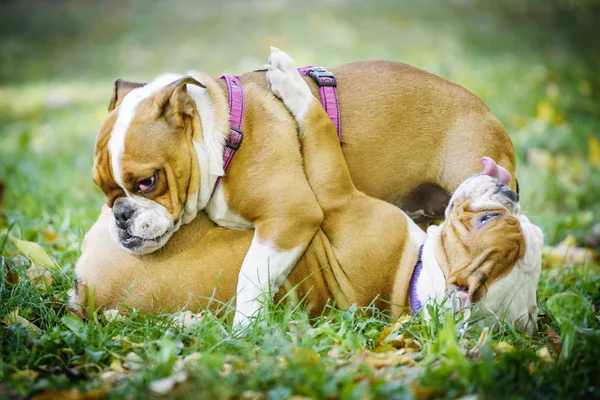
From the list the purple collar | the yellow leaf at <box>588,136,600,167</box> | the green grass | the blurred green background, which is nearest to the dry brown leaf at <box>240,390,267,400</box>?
the green grass

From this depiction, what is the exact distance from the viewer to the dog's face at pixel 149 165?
3777 millimetres

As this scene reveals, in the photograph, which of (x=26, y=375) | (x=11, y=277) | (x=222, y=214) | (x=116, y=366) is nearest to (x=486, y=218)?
(x=222, y=214)

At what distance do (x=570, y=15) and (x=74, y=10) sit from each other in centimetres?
1056

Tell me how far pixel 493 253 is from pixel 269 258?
1294 millimetres

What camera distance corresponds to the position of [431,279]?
13.0 feet

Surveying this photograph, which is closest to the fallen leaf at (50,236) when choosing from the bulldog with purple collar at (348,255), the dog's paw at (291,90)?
the bulldog with purple collar at (348,255)

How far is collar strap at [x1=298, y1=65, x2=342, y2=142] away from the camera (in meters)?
4.41

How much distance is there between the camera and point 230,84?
426cm

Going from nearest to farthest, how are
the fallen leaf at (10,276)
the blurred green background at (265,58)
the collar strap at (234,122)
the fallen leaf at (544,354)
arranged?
the fallen leaf at (544,354) → the collar strap at (234,122) → the fallen leaf at (10,276) → the blurred green background at (265,58)

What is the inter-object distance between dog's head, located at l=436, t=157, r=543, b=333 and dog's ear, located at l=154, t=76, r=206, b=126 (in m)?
1.78

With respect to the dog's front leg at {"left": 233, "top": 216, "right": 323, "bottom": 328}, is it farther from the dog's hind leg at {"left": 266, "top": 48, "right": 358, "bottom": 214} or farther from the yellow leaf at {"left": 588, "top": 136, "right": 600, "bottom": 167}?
the yellow leaf at {"left": 588, "top": 136, "right": 600, "bottom": 167}

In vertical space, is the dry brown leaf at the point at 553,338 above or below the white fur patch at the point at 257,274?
below

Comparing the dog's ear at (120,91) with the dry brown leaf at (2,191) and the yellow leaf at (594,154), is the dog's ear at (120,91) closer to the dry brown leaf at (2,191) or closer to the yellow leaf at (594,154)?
the dry brown leaf at (2,191)

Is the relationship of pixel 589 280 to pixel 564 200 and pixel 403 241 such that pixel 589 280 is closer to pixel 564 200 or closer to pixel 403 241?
pixel 403 241
